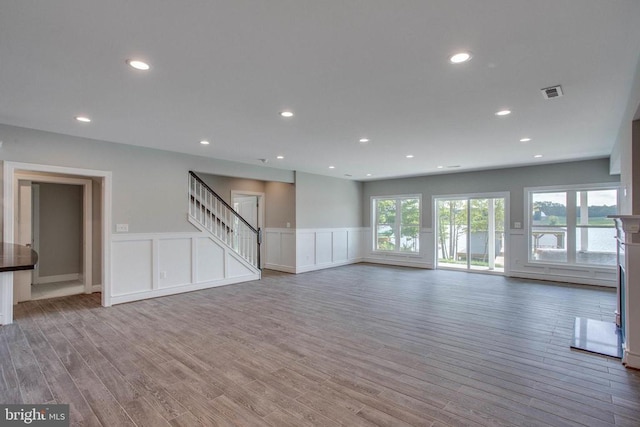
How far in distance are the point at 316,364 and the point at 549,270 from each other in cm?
671

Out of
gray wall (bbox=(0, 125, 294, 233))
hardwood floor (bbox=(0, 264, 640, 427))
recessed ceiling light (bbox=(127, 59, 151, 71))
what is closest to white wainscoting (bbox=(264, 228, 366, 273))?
gray wall (bbox=(0, 125, 294, 233))

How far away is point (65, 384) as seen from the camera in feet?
8.79

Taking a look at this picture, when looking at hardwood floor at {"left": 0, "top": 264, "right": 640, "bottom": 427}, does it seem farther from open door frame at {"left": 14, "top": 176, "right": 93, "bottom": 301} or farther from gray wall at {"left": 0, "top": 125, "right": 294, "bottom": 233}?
gray wall at {"left": 0, "top": 125, "right": 294, "bottom": 233}

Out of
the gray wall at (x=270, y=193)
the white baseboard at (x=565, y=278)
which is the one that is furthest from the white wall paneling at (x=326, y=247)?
the white baseboard at (x=565, y=278)

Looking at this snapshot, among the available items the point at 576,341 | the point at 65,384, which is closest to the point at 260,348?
the point at 65,384

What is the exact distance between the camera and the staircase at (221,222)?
641 cm

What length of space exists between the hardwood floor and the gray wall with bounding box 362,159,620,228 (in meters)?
2.77

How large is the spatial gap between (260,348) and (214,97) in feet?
8.89

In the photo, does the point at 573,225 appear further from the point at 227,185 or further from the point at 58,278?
the point at 58,278

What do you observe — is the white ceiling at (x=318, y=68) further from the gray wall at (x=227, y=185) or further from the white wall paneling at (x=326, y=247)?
the white wall paneling at (x=326, y=247)

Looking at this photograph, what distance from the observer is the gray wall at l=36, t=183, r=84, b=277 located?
6.76 metres

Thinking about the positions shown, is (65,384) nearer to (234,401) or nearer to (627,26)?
(234,401)

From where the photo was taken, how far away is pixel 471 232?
27.9ft

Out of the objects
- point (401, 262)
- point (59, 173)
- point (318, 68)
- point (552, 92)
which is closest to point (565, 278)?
point (401, 262)
